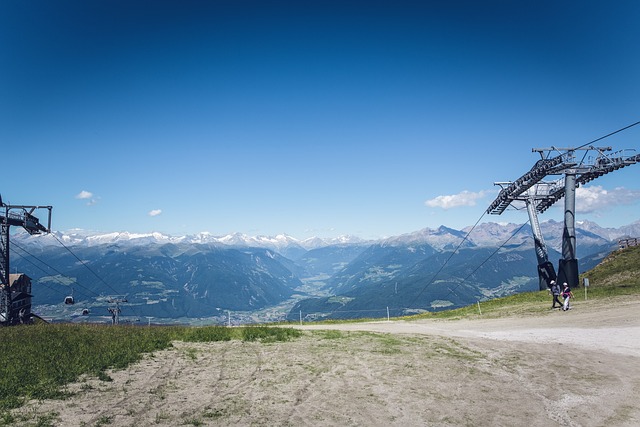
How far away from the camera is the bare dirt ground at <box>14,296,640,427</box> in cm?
1152

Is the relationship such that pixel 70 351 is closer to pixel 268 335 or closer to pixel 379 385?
pixel 268 335

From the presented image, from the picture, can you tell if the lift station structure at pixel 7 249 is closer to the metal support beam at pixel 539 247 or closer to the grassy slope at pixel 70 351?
the grassy slope at pixel 70 351

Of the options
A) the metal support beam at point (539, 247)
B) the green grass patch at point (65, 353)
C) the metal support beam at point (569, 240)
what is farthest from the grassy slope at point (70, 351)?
the metal support beam at point (539, 247)

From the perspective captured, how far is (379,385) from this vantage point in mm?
14906

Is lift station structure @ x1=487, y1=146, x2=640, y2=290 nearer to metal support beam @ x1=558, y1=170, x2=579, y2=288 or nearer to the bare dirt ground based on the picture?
metal support beam @ x1=558, y1=170, x2=579, y2=288

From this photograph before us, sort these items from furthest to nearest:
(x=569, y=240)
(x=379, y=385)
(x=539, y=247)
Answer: (x=539, y=247) < (x=569, y=240) < (x=379, y=385)

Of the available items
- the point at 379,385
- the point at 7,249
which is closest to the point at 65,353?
the point at 379,385

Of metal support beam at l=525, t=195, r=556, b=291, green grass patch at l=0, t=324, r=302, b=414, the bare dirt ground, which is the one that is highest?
metal support beam at l=525, t=195, r=556, b=291

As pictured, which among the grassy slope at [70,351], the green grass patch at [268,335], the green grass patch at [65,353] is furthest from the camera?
the green grass patch at [268,335]

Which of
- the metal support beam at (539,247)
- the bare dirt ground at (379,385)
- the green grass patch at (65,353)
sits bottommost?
the bare dirt ground at (379,385)

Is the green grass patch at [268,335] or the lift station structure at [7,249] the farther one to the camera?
the lift station structure at [7,249]

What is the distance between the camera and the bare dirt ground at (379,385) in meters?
11.5

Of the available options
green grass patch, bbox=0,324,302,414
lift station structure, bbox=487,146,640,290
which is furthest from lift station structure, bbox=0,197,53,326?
lift station structure, bbox=487,146,640,290

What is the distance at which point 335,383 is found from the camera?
15289 millimetres
